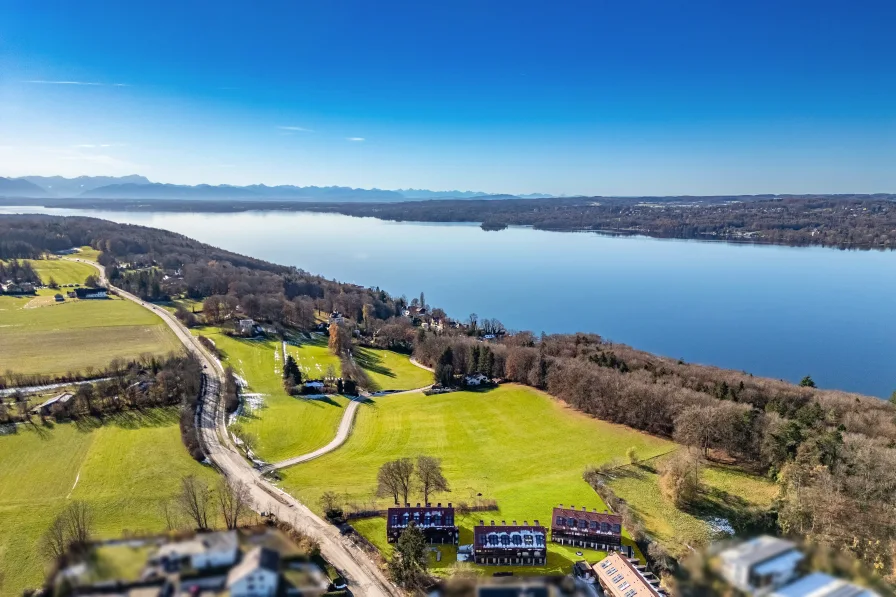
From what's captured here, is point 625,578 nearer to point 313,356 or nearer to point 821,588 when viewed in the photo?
point 821,588

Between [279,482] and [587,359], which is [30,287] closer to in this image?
[279,482]

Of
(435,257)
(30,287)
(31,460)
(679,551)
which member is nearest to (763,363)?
(679,551)

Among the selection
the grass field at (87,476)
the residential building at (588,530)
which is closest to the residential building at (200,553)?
the grass field at (87,476)

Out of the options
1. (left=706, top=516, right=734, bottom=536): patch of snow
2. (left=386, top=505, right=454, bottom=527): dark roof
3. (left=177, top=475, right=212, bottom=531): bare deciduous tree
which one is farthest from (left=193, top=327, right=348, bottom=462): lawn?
(left=706, top=516, right=734, bottom=536): patch of snow

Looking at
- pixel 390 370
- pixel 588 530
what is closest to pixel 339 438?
pixel 390 370

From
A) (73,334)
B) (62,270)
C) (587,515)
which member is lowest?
(73,334)
